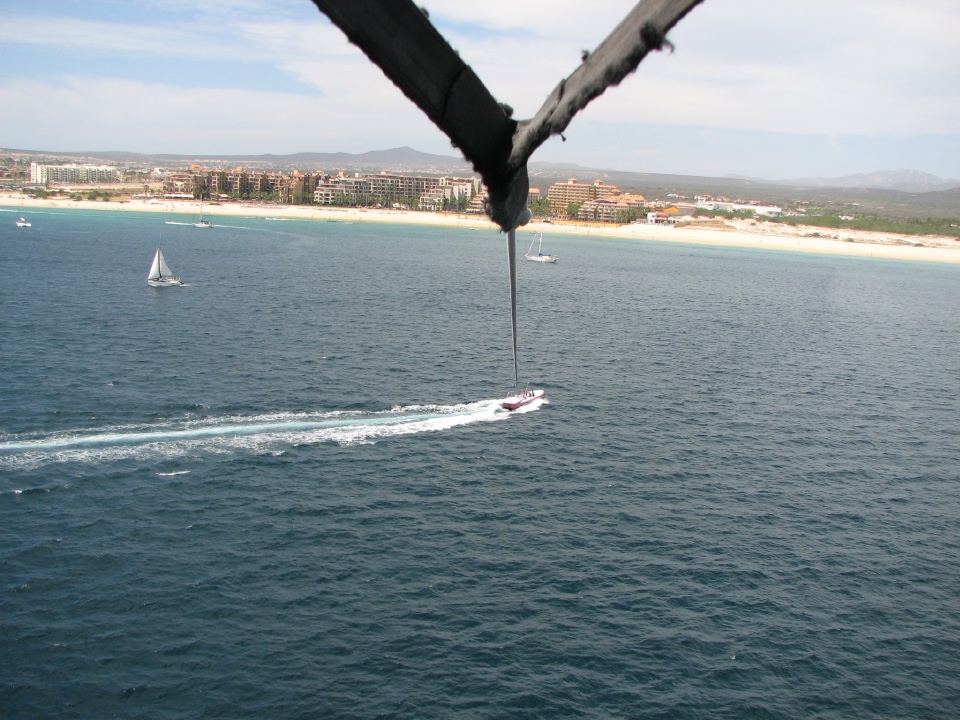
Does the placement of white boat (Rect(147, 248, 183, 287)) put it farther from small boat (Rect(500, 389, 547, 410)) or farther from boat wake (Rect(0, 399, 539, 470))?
small boat (Rect(500, 389, 547, 410))

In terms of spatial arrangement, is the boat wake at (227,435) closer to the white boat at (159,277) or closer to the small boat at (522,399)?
the small boat at (522,399)

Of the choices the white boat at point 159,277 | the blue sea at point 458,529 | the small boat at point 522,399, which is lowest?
the blue sea at point 458,529

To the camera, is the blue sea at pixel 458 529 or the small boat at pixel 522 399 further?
the small boat at pixel 522 399

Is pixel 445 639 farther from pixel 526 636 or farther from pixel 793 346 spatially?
pixel 793 346

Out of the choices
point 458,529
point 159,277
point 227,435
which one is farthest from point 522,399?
point 159,277

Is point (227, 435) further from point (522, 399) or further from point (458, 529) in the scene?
point (522, 399)

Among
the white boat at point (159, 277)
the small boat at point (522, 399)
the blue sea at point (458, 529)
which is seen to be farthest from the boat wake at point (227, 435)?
the white boat at point (159, 277)

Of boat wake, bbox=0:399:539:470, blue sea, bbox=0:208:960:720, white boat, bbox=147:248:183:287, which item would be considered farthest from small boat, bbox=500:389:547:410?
white boat, bbox=147:248:183:287
